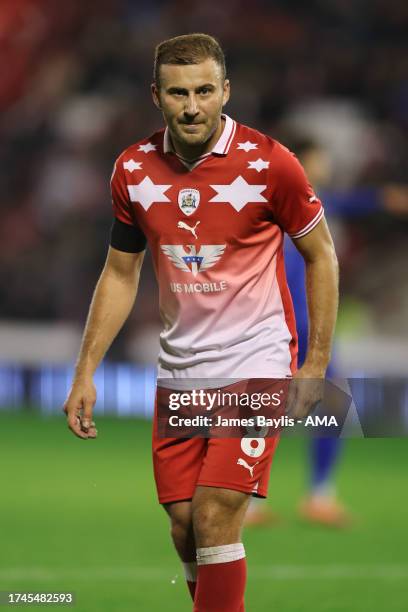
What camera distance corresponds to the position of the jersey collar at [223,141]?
4.38 m

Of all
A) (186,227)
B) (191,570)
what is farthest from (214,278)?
(191,570)

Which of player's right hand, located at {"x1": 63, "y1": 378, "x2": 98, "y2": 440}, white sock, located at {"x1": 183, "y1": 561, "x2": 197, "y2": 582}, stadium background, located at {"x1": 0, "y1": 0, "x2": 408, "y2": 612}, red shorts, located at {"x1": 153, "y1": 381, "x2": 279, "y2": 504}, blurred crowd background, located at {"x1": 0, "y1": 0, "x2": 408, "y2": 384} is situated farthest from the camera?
blurred crowd background, located at {"x1": 0, "y1": 0, "x2": 408, "y2": 384}

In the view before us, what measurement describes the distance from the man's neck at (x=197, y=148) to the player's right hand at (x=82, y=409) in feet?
2.49

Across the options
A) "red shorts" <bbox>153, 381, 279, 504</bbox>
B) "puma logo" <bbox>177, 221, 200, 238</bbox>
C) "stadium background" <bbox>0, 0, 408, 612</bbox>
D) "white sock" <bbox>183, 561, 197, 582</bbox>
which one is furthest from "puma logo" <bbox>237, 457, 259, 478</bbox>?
"stadium background" <bbox>0, 0, 408, 612</bbox>

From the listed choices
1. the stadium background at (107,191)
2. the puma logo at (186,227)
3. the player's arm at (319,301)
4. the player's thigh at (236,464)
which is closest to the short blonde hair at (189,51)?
the puma logo at (186,227)

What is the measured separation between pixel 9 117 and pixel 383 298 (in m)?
4.93

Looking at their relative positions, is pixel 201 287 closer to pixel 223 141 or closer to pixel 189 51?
pixel 223 141

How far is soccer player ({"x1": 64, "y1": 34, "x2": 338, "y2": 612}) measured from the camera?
168 inches

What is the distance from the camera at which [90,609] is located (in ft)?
18.8

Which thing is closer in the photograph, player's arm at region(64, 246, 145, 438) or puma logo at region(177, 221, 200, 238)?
puma logo at region(177, 221, 200, 238)

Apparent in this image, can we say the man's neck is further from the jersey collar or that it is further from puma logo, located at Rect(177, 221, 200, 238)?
puma logo, located at Rect(177, 221, 200, 238)

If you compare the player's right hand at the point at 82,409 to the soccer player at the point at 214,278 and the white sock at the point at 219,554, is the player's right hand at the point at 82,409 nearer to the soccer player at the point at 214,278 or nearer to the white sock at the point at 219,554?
the soccer player at the point at 214,278

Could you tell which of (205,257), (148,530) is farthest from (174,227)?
(148,530)

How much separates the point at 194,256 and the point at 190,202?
161mm
